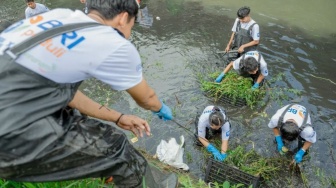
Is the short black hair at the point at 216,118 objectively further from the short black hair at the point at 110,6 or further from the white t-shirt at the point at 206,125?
the short black hair at the point at 110,6

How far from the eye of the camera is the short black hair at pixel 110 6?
7.01 feet

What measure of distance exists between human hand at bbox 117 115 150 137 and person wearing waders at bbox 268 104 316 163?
9.43 feet

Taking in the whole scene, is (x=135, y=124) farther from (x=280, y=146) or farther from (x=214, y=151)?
(x=280, y=146)

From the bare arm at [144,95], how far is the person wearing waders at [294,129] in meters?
3.01

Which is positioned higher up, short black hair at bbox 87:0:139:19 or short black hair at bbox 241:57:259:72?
short black hair at bbox 87:0:139:19

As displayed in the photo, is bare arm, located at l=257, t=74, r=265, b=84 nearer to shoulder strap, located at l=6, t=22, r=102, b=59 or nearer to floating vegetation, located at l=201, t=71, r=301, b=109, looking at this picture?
floating vegetation, located at l=201, t=71, r=301, b=109

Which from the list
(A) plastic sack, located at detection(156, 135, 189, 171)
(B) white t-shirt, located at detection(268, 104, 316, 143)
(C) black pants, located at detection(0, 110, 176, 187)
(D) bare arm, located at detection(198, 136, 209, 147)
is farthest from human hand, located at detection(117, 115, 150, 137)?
(B) white t-shirt, located at detection(268, 104, 316, 143)

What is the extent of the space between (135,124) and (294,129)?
2993 mm

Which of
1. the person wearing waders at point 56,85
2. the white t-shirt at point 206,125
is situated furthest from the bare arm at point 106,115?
the white t-shirt at point 206,125

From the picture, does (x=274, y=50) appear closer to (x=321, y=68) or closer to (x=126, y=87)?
(x=321, y=68)

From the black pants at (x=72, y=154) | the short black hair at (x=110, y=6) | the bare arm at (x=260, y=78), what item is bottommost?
the bare arm at (x=260, y=78)

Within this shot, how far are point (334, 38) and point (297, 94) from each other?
11.6 feet

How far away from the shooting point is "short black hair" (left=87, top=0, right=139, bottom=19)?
2.14 meters

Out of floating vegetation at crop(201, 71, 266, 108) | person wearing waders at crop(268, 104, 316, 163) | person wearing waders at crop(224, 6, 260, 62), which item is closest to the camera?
person wearing waders at crop(268, 104, 316, 163)
